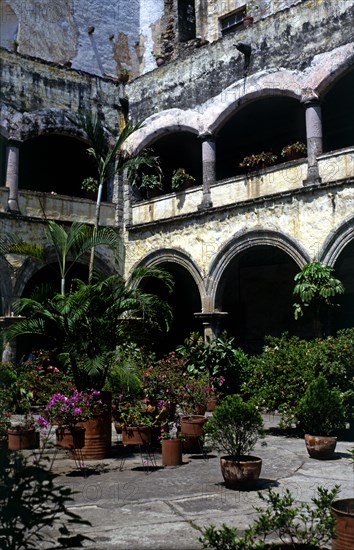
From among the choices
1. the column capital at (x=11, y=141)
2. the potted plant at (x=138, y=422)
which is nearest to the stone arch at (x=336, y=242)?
the potted plant at (x=138, y=422)

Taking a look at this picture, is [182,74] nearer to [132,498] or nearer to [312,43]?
[312,43]

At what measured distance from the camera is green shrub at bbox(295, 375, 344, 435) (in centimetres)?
783

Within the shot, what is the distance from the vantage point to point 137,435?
803 centimetres

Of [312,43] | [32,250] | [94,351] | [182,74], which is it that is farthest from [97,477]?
[182,74]

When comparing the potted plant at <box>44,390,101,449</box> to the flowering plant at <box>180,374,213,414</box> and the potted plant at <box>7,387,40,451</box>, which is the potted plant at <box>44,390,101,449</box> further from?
the flowering plant at <box>180,374,213,414</box>

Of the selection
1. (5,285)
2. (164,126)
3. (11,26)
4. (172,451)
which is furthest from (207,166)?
(11,26)

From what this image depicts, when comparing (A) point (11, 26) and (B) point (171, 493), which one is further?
(A) point (11, 26)

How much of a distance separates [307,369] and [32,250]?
444 cm

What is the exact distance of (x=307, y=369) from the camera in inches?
370

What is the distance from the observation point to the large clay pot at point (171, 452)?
7289 mm

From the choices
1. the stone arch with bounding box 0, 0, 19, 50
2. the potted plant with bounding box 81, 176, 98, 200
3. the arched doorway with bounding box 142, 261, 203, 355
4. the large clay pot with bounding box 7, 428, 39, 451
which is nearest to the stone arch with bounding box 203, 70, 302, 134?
the potted plant with bounding box 81, 176, 98, 200

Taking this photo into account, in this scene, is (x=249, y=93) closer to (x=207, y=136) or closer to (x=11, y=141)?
(x=207, y=136)

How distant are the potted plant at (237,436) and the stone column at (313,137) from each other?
647 centimetres

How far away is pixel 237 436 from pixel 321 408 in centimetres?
213
